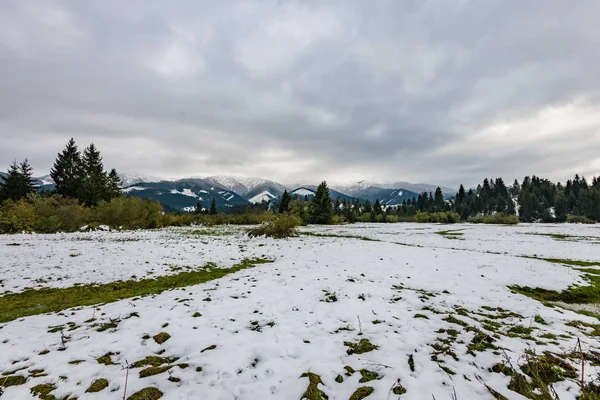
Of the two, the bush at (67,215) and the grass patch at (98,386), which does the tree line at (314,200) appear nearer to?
the bush at (67,215)

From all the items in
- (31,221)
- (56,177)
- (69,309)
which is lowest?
(69,309)

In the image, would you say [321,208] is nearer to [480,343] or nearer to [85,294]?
[85,294]

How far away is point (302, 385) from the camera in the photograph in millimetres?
4344

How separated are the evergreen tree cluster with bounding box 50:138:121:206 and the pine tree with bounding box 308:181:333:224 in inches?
1761

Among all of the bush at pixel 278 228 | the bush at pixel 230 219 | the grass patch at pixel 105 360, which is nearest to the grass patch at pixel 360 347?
the grass patch at pixel 105 360

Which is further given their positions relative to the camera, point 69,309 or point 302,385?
point 69,309

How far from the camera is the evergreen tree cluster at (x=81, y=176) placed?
180 ft

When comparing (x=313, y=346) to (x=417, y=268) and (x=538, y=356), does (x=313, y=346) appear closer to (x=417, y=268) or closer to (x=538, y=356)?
(x=538, y=356)

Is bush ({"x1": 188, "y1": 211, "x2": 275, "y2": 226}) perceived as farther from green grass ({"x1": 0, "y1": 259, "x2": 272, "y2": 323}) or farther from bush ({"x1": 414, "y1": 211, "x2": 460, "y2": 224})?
bush ({"x1": 414, "y1": 211, "x2": 460, "y2": 224})

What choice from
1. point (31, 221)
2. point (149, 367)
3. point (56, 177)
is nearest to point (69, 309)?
point (149, 367)

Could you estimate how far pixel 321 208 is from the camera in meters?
62.1

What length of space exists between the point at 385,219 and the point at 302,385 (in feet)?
314

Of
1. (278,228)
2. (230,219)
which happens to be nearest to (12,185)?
(230,219)

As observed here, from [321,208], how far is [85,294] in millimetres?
53591
